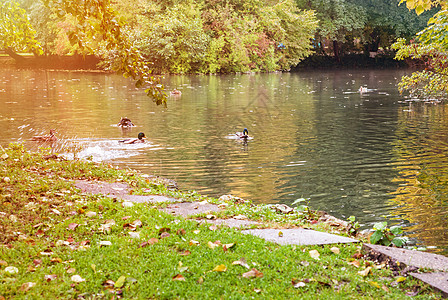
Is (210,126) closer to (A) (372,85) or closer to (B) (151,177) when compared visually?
(B) (151,177)

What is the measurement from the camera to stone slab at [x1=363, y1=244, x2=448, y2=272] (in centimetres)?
603

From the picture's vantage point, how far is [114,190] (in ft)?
34.1

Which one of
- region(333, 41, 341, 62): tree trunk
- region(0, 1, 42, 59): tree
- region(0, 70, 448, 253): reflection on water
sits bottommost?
region(0, 70, 448, 253): reflection on water

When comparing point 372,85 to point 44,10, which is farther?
point 44,10

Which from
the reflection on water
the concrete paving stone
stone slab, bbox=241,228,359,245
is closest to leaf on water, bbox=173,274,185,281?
stone slab, bbox=241,228,359,245

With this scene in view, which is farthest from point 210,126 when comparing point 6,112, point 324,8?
point 324,8

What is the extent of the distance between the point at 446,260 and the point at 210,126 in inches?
701

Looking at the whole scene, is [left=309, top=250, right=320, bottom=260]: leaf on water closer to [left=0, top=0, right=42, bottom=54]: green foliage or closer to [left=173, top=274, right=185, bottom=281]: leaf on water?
[left=173, top=274, right=185, bottom=281]: leaf on water

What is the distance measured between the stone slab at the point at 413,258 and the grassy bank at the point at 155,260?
0.26 m

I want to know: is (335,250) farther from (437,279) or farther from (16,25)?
(16,25)

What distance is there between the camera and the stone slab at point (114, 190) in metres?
9.68

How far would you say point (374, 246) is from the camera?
6.66 metres

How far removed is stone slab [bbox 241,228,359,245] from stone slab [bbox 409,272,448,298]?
1431 millimetres

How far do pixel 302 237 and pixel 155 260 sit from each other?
233cm
